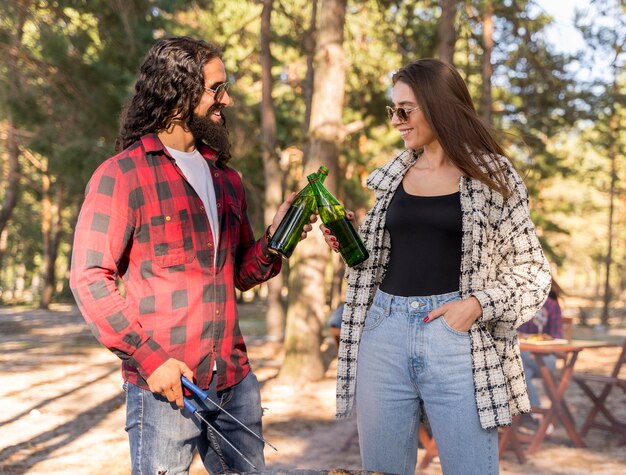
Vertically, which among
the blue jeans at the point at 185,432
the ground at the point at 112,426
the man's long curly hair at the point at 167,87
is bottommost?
the ground at the point at 112,426

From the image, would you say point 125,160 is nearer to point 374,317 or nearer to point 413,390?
point 374,317

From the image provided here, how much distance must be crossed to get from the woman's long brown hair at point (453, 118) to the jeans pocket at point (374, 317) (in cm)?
58

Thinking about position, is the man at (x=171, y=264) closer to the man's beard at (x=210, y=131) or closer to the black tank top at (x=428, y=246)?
the man's beard at (x=210, y=131)

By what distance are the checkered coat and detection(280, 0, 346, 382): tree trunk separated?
6.49 m

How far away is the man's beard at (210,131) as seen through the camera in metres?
2.58

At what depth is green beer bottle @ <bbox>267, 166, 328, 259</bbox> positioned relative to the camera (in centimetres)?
277

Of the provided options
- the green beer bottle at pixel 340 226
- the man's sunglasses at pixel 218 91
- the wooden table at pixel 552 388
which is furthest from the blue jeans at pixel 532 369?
the man's sunglasses at pixel 218 91

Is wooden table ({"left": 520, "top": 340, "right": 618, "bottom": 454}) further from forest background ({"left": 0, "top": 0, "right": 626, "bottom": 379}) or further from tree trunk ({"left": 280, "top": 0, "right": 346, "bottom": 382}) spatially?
tree trunk ({"left": 280, "top": 0, "right": 346, "bottom": 382})

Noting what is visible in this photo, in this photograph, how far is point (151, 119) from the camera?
99.2 inches

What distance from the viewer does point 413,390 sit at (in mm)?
2658

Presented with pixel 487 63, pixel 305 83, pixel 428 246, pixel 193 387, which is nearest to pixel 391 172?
pixel 428 246

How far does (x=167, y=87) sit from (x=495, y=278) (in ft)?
4.28

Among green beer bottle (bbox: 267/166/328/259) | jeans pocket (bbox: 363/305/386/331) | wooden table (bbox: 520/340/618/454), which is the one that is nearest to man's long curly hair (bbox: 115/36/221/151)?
green beer bottle (bbox: 267/166/328/259)

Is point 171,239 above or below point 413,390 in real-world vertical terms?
above
